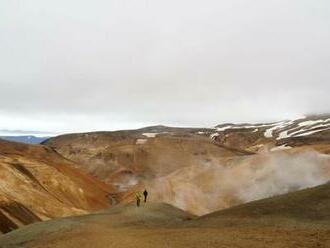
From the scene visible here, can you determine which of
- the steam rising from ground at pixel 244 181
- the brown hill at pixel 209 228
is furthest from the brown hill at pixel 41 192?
the brown hill at pixel 209 228

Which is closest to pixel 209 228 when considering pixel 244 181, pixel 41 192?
pixel 244 181

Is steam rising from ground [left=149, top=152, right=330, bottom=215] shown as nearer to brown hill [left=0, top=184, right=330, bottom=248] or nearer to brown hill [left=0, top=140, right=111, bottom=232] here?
brown hill [left=0, top=140, right=111, bottom=232]

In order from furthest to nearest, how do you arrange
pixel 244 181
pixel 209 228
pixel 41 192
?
pixel 244 181
pixel 41 192
pixel 209 228

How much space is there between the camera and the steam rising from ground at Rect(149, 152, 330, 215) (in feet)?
274

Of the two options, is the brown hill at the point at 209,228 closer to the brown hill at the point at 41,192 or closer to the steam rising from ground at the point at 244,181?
the brown hill at the point at 41,192

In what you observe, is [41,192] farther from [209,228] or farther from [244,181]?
[209,228]

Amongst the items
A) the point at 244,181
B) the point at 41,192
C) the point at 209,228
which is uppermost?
the point at 209,228

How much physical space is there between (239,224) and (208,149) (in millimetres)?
154006

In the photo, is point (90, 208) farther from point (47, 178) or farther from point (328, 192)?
point (328, 192)

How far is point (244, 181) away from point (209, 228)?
58.5 m

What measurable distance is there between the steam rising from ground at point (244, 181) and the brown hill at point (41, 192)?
1547 centimetres

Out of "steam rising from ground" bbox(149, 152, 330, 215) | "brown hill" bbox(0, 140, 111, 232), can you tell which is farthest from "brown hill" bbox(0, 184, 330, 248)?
"steam rising from ground" bbox(149, 152, 330, 215)

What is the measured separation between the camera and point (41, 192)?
87875 mm

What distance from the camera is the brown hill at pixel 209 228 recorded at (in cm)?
2759
